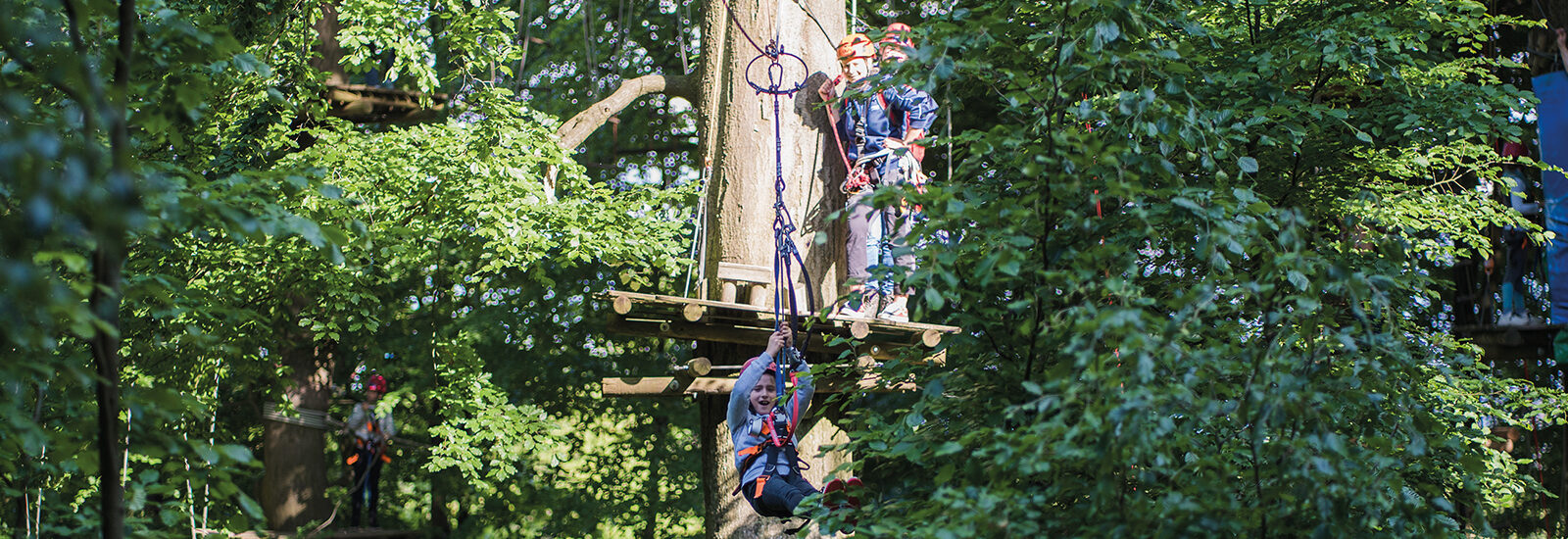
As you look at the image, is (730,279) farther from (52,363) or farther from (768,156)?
(52,363)

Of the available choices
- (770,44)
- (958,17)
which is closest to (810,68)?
(770,44)

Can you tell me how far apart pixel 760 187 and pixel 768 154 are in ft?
0.59

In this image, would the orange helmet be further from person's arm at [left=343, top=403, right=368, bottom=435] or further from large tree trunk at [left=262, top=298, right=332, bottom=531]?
large tree trunk at [left=262, top=298, right=332, bottom=531]

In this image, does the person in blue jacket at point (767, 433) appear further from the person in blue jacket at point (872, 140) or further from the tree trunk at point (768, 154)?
the tree trunk at point (768, 154)

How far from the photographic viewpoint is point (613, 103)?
797 cm

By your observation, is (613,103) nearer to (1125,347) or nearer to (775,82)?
(775,82)

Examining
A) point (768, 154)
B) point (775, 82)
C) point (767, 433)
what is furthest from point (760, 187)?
point (767, 433)

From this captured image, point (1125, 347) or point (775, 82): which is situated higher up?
point (775, 82)

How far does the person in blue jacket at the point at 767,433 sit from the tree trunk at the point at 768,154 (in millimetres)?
1310

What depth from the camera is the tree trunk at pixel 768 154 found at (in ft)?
20.9

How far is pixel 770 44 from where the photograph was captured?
652 centimetres

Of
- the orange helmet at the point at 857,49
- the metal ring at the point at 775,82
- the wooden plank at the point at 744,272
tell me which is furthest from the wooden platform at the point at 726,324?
the orange helmet at the point at 857,49

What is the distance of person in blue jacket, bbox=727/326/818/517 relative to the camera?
15.6 ft

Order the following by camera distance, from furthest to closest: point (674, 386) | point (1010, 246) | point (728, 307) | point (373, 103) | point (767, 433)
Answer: point (373, 103)
point (674, 386)
point (728, 307)
point (767, 433)
point (1010, 246)
